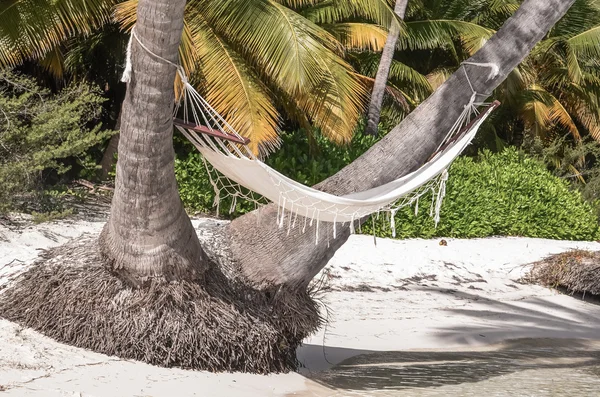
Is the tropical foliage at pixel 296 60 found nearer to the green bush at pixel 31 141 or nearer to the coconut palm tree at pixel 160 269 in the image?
the green bush at pixel 31 141

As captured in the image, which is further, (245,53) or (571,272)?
(571,272)

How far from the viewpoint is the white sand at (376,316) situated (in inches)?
210

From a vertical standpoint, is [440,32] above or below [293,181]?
above

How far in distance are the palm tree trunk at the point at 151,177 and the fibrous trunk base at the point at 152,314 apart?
0.13 metres

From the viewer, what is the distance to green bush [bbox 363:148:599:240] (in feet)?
40.3

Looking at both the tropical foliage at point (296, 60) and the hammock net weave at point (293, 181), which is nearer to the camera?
the hammock net weave at point (293, 181)

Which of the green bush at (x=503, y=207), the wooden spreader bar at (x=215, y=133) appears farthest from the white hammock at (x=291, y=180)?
the green bush at (x=503, y=207)

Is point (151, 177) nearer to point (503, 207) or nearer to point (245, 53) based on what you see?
point (245, 53)

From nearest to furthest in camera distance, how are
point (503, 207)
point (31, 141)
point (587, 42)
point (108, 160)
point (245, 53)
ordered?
point (31, 141) → point (245, 53) → point (108, 160) → point (503, 207) → point (587, 42)

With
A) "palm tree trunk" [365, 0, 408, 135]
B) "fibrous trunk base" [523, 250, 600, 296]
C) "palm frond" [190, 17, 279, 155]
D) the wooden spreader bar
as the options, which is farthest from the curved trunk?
the wooden spreader bar

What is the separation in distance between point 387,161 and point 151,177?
177cm

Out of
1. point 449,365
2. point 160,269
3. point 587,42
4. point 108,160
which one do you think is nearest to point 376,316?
point 449,365

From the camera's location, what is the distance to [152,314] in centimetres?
572

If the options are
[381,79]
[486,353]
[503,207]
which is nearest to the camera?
[486,353]
